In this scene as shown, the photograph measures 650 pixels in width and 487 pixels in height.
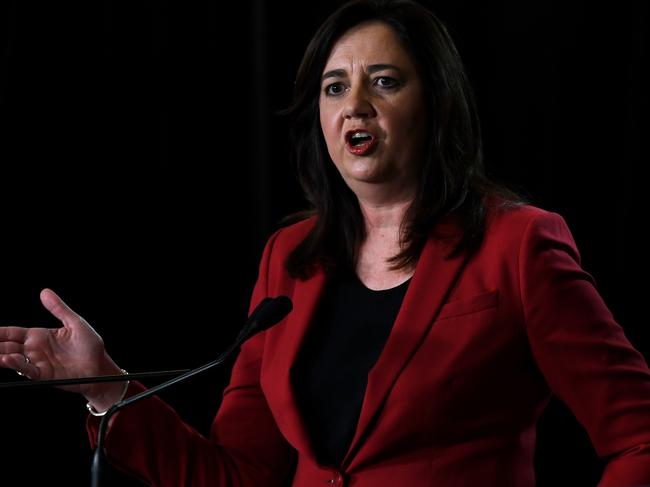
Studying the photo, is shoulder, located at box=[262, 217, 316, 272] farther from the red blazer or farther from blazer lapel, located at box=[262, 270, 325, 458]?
the red blazer

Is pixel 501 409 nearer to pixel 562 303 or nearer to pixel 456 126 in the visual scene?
pixel 562 303

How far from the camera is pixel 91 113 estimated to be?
8.05 ft

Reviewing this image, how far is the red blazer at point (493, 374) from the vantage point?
1.40 m

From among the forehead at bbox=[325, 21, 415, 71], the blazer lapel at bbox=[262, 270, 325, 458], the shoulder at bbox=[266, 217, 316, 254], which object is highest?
the forehead at bbox=[325, 21, 415, 71]

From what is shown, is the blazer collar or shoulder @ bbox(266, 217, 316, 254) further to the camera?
shoulder @ bbox(266, 217, 316, 254)

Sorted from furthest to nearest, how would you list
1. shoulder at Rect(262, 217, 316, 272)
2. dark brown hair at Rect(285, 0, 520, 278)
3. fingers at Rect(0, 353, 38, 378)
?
1. shoulder at Rect(262, 217, 316, 272)
2. dark brown hair at Rect(285, 0, 520, 278)
3. fingers at Rect(0, 353, 38, 378)

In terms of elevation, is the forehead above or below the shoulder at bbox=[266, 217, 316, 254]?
above

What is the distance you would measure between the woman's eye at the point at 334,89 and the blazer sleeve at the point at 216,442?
0.35 meters

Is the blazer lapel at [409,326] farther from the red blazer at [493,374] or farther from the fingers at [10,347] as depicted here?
the fingers at [10,347]

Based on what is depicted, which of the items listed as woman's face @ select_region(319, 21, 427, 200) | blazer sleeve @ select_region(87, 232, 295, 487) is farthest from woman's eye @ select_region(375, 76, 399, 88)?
blazer sleeve @ select_region(87, 232, 295, 487)

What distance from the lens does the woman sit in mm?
1439

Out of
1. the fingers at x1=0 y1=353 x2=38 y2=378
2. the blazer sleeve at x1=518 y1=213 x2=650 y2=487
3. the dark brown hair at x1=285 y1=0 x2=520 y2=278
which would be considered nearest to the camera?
the blazer sleeve at x1=518 y1=213 x2=650 y2=487

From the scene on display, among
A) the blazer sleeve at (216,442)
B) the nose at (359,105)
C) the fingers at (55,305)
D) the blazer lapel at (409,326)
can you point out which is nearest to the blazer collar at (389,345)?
the blazer lapel at (409,326)

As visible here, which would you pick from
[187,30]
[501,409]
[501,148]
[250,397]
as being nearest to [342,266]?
[250,397]
